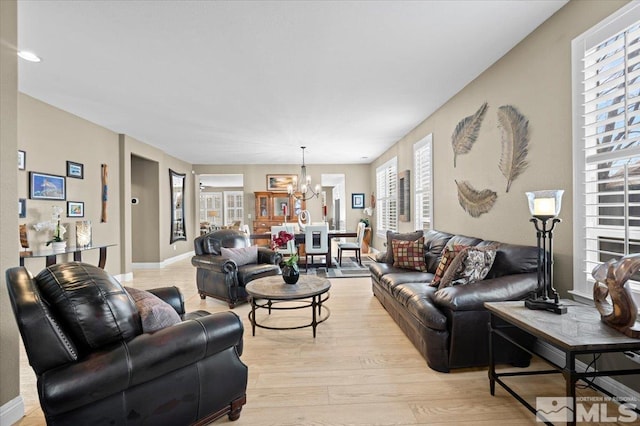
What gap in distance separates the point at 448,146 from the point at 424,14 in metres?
2.23

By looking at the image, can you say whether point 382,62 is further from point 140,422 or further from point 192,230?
point 192,230

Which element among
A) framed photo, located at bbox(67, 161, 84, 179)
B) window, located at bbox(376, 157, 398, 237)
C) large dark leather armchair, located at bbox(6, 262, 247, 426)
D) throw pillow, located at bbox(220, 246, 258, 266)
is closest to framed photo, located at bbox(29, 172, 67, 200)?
framed photo, located at bbox(67, 161, 84, 179)

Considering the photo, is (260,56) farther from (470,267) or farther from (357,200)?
(357,200)

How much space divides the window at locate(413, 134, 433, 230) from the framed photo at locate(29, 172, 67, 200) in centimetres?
554

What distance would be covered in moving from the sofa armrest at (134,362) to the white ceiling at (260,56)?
87.6 inches

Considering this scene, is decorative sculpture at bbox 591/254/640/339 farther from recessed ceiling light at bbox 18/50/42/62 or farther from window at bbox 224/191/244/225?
window at bbox 224/191/244/225

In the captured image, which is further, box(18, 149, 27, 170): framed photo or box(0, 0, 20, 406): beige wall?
box(18, 149, 27, 170): framed photo

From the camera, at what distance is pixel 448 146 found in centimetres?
412

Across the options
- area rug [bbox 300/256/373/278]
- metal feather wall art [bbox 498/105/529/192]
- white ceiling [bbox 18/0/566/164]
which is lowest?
area rug [bbox 300/256/373/278]

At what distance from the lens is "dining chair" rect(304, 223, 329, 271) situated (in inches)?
231

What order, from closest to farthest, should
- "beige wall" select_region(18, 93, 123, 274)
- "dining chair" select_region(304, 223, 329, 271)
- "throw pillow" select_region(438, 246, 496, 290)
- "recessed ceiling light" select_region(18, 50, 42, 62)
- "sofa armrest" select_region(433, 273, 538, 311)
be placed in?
"sofa armrest" select_region(433, 273, 538, 311), "throw pillow" select_region(438, 246, 496, 290), "recessed ceiling light" select_region(18, 50, 42, 62), "beige wall" select_region(18, 93, 123, 274), "dining chair" select_region(304, 223, 329, 271)

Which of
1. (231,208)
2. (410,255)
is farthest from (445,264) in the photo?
(231,208)

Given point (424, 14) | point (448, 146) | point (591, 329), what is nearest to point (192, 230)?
point (448, 146)

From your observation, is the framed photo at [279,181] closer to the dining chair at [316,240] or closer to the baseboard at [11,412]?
the dining chair at [316,240]
